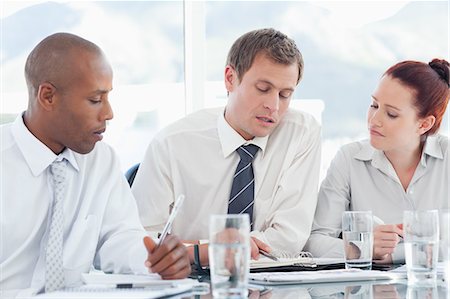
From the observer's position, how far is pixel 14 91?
501cm

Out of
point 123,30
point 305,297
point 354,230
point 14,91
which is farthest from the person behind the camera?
point 123,30

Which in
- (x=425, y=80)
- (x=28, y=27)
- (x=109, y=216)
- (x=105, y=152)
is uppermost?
(x=28, y=27)

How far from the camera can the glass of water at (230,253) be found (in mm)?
1635

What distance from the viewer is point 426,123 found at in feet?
10.5

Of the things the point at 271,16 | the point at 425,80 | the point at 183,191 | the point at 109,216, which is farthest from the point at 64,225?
the point at 271,16

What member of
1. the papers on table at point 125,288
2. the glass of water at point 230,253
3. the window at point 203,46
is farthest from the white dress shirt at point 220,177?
the window at point 203,46

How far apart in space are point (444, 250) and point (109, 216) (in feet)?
3.09

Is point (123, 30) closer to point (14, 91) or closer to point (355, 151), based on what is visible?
point (14, 91)

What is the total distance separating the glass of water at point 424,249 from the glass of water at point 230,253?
1.95 ft

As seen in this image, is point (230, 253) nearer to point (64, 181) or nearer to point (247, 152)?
point (64, 181)

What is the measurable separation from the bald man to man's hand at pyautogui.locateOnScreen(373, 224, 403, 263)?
711 mm

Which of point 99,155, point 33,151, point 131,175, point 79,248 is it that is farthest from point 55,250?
point 131,175

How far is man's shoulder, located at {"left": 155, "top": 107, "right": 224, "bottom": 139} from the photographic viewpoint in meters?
3.05

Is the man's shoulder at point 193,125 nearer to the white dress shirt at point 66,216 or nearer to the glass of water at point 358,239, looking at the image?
the white dress shirt at point 66,216
